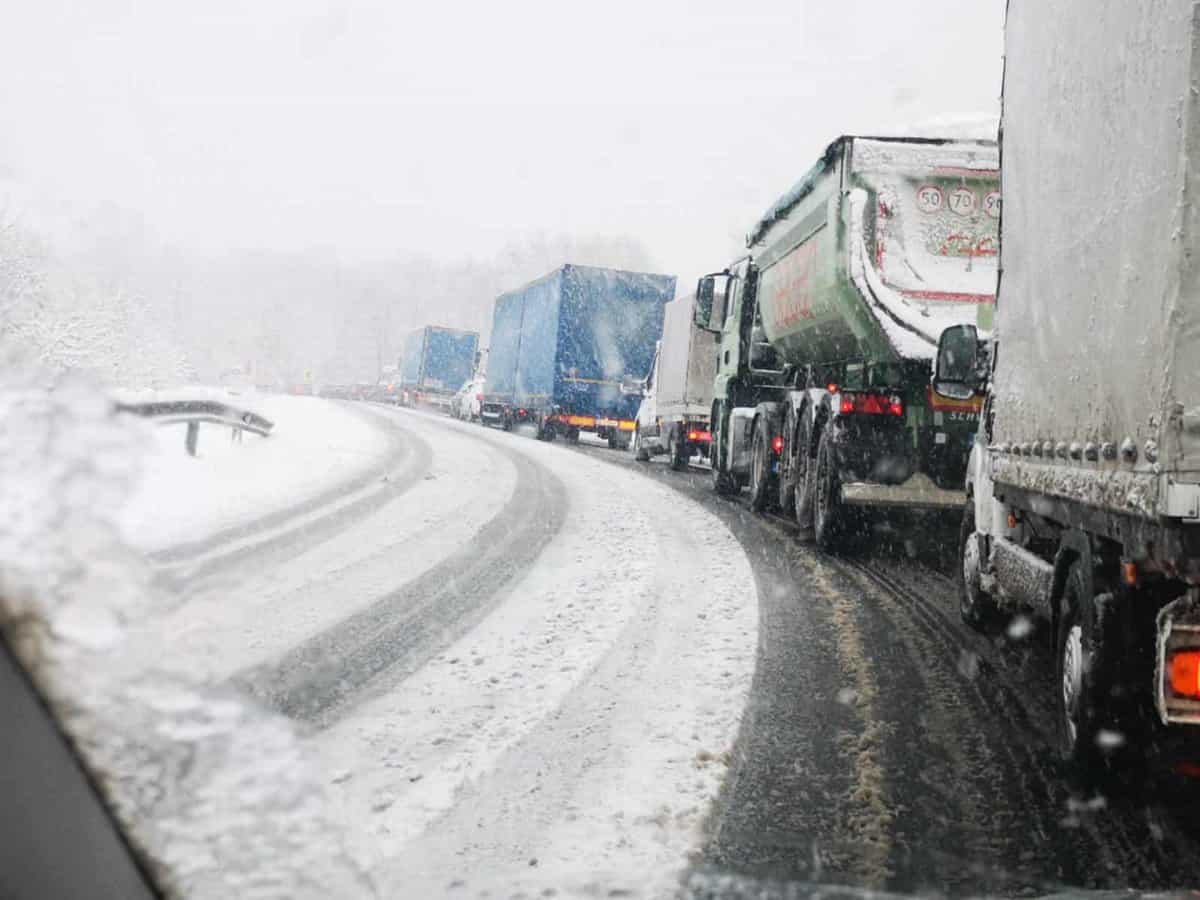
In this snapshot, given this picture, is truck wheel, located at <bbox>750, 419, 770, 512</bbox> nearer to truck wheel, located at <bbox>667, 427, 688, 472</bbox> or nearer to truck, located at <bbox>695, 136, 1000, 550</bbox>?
truck, located at <bbox>695, 136, 1000, 550</bbox>

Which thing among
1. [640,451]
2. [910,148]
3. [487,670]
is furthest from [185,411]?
[640,451]

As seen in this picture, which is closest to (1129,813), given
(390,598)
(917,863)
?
(917,863)

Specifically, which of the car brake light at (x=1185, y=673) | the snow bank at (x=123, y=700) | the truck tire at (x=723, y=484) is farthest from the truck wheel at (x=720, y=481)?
the snow bank at (x=123, y=700)

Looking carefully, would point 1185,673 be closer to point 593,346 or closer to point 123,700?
point 123,700

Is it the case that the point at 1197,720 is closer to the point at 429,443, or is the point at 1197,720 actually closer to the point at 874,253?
the point at 874,253

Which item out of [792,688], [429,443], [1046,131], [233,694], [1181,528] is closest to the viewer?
[233,694]

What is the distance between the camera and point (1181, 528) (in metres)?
3.29

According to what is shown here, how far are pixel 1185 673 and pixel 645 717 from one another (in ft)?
6.77

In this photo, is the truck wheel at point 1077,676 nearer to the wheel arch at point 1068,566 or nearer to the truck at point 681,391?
the wheel arch at point 1068,566

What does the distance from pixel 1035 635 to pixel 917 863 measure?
14.1 ft

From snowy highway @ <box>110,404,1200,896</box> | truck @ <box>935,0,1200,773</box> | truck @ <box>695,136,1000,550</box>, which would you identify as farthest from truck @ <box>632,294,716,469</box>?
truck @ <box>935,0,1200,773</box>

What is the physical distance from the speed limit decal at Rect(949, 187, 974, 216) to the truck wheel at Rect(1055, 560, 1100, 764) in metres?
5.88

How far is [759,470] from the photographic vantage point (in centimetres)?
1414

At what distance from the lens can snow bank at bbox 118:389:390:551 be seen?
1.79 metres
